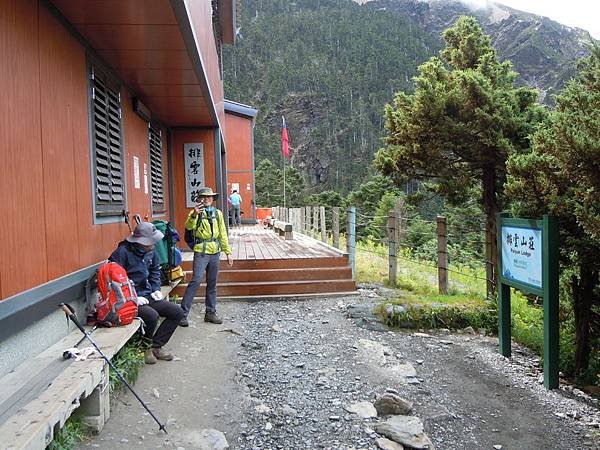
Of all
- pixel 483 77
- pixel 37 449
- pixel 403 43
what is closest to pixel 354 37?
pixel 403 43

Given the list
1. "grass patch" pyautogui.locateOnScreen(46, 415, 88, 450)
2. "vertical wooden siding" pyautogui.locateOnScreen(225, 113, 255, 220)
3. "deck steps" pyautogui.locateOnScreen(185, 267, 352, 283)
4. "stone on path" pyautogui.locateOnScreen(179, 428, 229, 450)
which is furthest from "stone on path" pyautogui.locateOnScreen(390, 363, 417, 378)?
"vertical wooden siding" pyautogui.locateOnScreen(225, 113, 255, 220)

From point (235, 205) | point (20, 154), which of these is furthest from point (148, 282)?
point (235, 205)

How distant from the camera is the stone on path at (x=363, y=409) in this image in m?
4.08

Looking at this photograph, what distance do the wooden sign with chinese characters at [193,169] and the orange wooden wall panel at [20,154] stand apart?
22.3 feet

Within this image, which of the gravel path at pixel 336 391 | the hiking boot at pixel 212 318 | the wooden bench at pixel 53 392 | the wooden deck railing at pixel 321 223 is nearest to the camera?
the wooden bench at pixel 53 392

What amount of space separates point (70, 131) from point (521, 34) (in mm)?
148193

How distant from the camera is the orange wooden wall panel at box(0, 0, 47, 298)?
3.19 metres

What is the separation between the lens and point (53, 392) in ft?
9.20

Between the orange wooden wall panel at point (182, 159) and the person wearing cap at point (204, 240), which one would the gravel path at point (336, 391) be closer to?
the person wearing cap at point (204, 240)

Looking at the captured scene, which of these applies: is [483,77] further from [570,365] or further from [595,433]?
[595,433]

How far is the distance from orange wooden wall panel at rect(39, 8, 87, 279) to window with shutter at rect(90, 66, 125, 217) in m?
0.61

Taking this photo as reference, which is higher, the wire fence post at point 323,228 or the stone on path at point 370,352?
the wire fence post at point 323,228

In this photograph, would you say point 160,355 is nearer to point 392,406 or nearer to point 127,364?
point 127,364

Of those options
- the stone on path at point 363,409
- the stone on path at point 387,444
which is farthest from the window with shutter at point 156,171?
the stone on path at point 387,444
